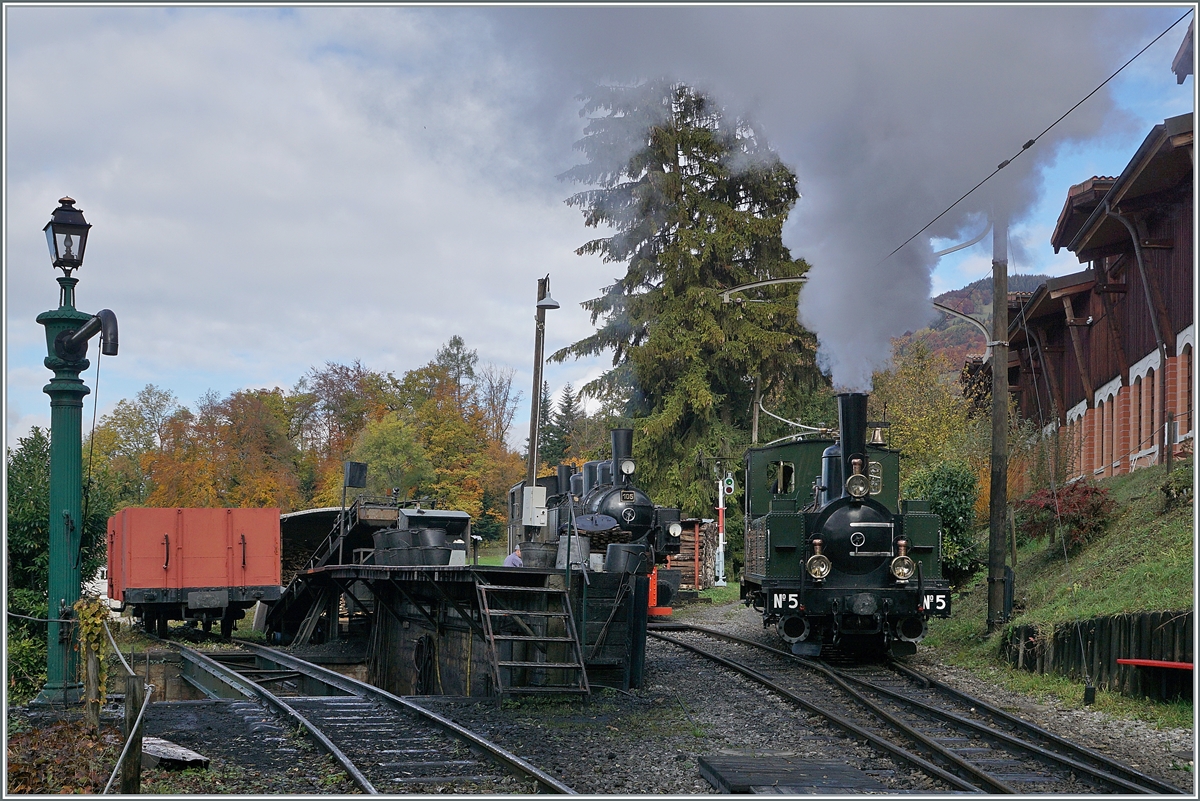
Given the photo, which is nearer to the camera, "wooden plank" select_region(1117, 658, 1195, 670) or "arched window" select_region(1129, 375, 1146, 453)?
"wooden plank" select_region(1117, 658, 1195, 670)

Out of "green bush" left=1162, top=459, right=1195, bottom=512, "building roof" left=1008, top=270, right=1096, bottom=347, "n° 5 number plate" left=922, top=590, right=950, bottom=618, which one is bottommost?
"n° 5 number plate" left=922, top=590, right=950, bottom=618

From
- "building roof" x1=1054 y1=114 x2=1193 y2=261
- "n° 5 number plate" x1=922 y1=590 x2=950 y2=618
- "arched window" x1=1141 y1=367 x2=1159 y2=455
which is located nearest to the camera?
"n° 5 number plate" x1=922 y1=590 x2=950 y2=618

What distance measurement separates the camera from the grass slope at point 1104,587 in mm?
11602

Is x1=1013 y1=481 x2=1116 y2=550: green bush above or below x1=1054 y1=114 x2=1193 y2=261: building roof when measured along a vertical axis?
below

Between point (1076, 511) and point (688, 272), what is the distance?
58.9 ft

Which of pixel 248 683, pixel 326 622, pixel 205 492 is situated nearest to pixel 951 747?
pixel 248 683

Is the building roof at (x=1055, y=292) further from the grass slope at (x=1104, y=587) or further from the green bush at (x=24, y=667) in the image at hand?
the green bush at (x=24, y=667)

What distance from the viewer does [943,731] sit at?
9938 millimetres

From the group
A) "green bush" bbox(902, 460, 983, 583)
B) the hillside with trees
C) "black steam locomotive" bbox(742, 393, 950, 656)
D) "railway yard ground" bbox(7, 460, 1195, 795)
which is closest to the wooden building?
"green bush" bbox(902, 460, 983, 583)

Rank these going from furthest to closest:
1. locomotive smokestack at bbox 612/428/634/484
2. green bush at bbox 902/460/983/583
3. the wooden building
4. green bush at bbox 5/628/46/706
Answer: locomotive smokestack at bbox 612/428/634/484
green bush at bbox 902/460/983/583
the wooden building
green bush at bbox 5/628/46/706

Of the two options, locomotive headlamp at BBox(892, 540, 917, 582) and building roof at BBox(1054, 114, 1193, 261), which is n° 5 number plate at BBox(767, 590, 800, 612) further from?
building roof at BBox(1054, 114, 1193, 261)

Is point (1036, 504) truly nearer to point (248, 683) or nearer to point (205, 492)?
point (248, 683)

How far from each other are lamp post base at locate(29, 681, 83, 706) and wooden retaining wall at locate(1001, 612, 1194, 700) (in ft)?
33.5

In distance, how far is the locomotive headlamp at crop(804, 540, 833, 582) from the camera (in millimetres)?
13656
